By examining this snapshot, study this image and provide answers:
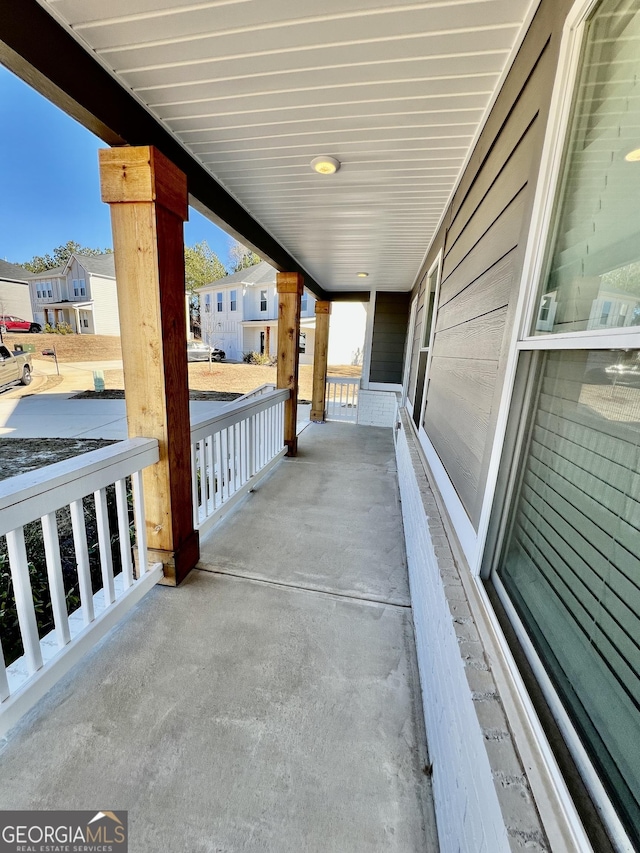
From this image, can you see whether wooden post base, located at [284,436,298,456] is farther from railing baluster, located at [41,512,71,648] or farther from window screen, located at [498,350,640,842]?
window screen, located at [498,350,640,842]

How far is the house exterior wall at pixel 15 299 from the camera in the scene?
1544cm

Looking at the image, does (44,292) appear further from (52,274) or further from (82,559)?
(82,559)

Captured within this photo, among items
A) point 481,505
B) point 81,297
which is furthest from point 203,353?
point 481,505

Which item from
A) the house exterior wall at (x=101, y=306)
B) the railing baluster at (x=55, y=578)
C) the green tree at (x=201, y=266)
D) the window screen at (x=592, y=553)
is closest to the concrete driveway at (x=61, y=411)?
the railing baluster at (x=55, y=578)

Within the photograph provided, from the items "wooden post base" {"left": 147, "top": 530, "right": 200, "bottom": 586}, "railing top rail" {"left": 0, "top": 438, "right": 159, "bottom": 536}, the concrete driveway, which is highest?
"railing top rail" {"left": 0, "top": 438, "right": 159, "bottom": 536}

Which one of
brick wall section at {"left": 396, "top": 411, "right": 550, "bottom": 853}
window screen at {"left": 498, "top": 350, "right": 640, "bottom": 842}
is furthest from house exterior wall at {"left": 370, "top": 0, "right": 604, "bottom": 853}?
window screen at {"left": 498, "top": 350, "right": 640, "bottom": 842}

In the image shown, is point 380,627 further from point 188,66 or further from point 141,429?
point 188,66

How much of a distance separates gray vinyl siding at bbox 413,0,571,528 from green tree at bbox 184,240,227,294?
21.9 m

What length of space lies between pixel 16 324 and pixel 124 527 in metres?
21.1

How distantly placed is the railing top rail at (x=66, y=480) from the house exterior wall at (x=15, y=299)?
1861cm

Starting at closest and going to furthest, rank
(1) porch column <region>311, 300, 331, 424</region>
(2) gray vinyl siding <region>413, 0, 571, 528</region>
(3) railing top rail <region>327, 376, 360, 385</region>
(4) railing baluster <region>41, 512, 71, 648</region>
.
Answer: (2) gray vinyl siding <region>413, 0, 571, 528</region> < (4) railing baluster <region>41, 512, 71, 648</region> < (1) porch column <region>311, 300, 331, 424</region> < (3) railing top rail <region>327, 376, 360, 385</region>

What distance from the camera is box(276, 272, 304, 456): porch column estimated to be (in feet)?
13.2

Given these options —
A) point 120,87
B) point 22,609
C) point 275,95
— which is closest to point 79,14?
point 120,87

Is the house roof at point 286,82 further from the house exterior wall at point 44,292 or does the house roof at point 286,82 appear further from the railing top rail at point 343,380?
the house exterior wall at point 44,292
